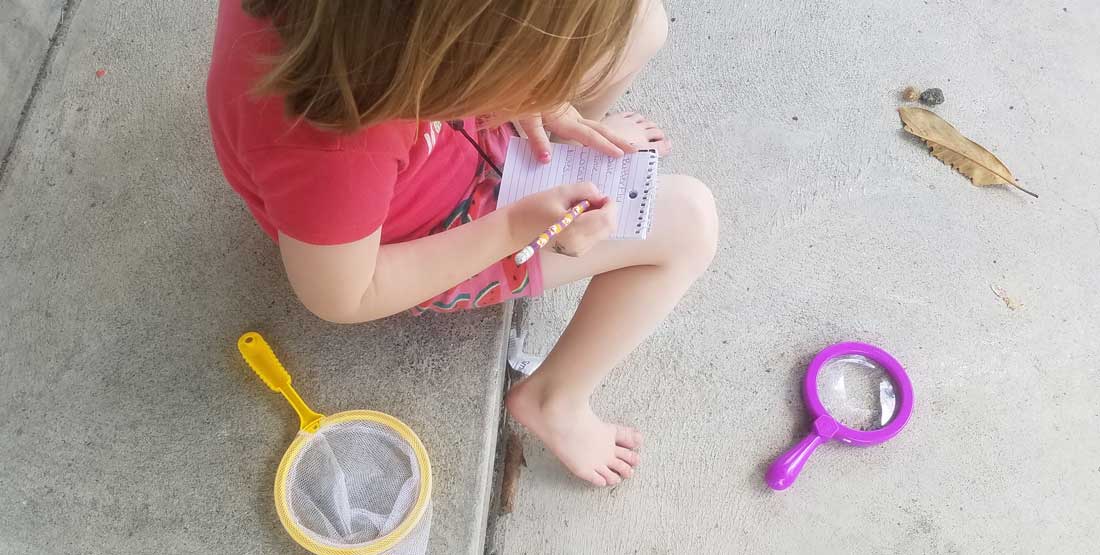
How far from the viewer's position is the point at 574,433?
1.03m

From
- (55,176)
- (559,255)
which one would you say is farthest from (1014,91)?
(55,176)

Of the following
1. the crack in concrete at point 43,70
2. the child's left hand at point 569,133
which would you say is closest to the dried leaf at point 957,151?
the child's left hand at point 569,133

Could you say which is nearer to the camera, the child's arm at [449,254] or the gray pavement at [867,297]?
the child's arm at [449,254]

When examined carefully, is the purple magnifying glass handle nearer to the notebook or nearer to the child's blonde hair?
the notebook

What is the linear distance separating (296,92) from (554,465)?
677 millimetres

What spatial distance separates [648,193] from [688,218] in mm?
54

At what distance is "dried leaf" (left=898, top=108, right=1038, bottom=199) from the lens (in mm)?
1312

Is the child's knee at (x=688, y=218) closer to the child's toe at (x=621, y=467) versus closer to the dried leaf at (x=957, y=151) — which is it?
the child's toe at (x=621, y=467)

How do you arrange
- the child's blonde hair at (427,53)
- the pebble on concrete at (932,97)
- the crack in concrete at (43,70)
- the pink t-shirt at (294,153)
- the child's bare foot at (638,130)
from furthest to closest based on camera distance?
1. the pebble on concrete at (932,97)
2. the child's bare foot at (638,130)
3. the crack in concrete at (43,70)
4. the pink t-shirt at (294,153)
5. the child's blonde hair at (427,53)

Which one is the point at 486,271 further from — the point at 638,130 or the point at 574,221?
the point at 638,130

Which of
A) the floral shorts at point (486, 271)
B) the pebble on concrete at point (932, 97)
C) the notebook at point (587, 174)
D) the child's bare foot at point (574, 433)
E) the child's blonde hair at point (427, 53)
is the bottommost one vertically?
the child's bare foot at point (574, 433)

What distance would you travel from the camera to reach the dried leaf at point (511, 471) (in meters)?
1.08

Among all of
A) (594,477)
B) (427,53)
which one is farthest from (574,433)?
(427,53)

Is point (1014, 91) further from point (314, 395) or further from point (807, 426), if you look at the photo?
point (314, 395)
